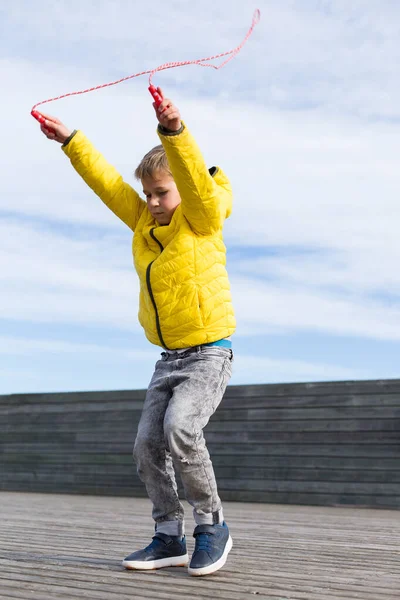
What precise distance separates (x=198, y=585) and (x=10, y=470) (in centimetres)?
662

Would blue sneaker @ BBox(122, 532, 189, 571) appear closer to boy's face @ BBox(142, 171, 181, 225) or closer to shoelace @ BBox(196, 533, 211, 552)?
shoelace @ BBox(196, 533, 211, 552)

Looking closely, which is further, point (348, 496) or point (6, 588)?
point (348, 496)

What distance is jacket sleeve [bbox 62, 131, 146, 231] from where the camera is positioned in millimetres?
3256

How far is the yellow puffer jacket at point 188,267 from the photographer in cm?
286

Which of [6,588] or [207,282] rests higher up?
[207,282]

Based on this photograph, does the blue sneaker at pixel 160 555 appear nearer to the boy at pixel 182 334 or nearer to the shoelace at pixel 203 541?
the boy at pixel 182 334

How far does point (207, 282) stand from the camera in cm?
296

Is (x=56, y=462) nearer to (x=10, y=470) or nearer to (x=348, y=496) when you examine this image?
(x=10, y=470)

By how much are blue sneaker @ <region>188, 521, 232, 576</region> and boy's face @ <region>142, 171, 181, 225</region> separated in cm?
108

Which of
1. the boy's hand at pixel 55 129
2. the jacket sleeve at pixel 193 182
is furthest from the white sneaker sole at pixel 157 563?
the boy's hand at pixel 55 129

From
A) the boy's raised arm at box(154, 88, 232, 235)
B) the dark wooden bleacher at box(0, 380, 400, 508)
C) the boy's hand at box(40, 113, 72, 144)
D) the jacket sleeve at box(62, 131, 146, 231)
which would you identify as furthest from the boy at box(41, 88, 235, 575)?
the dark wooden bleacher at box(0, 380, 400, 508)

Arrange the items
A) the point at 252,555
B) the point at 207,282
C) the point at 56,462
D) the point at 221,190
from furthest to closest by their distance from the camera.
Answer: the point at 56,462 < the point at 252,555 < the point at 221,190 < the point at 207,282

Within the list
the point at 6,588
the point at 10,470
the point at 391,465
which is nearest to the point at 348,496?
the point at 391,465

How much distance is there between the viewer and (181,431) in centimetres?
280
